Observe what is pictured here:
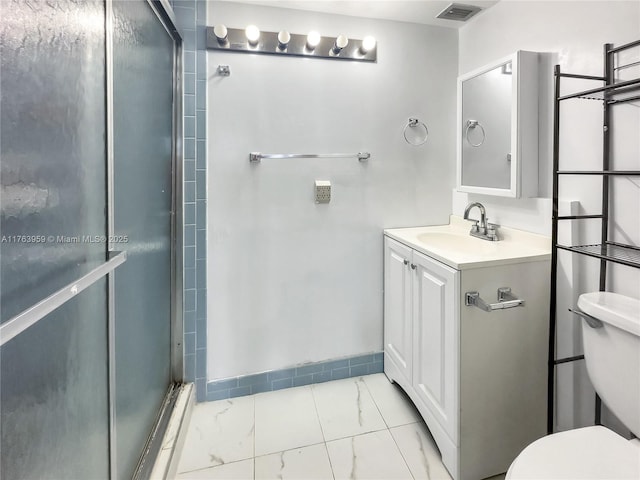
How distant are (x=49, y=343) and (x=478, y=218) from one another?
188 cm

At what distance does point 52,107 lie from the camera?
2.30ft

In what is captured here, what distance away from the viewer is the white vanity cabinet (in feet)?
4.23

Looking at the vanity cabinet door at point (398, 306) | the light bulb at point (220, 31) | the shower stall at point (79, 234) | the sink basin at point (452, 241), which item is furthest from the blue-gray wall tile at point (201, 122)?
the sink basin at point (452, 241)

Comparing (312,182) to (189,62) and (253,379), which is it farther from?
(253,379)

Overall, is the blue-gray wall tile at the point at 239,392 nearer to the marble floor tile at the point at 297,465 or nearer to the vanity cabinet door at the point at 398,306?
the marble floor tile at the point at 297,465

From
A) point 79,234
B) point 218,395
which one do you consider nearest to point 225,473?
point 218,395

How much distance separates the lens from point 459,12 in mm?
1807

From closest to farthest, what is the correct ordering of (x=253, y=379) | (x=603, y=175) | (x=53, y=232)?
(x=53, y=232)
(x=603, y=175)
(x=253, y=379)

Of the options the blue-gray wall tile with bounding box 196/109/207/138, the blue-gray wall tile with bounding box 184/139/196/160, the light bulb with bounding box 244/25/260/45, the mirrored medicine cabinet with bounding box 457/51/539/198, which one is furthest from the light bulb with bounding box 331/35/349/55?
the blue-gray wall tile with bounding box 184/139/196/160

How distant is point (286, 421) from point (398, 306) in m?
0.81

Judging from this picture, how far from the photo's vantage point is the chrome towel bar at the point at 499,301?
1209mm

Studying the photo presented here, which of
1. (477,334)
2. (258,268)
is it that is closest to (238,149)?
(258,268)

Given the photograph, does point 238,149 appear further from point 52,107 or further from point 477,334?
point 477,334

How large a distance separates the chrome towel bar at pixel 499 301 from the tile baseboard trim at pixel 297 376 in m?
0.92
